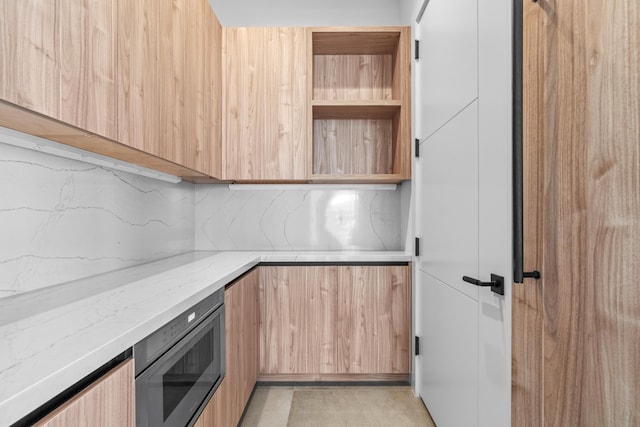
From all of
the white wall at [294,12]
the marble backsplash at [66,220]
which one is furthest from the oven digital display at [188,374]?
the white wall at [294,12]

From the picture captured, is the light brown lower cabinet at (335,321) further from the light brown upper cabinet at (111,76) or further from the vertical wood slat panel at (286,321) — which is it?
the light brown upper cabinet at (111,76)

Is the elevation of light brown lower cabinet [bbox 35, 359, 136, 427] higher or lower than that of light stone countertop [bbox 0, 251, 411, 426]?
lower

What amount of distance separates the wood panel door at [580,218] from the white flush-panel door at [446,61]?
0.34 metres

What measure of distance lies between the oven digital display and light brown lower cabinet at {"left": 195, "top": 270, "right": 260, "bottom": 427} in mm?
134

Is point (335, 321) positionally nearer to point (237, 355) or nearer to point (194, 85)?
point (237, 355)

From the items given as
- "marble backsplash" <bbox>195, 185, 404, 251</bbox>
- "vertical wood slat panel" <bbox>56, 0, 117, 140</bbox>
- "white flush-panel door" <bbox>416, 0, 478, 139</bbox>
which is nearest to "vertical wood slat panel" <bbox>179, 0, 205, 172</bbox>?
"vertical wood slat panel" <bbox>56, 0, 117, 140</bbox>

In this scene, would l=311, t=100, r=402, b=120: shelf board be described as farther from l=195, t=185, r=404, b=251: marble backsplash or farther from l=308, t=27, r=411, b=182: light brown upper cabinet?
l=195, t=185, r=404, b=251: marble backsplash

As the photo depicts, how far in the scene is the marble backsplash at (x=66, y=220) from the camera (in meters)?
1.16

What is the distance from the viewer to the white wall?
281 centimetres

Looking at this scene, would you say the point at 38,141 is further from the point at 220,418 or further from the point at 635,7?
the point at 635,7

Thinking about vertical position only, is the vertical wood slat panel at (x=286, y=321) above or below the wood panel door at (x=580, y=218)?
below

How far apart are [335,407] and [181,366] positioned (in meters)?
1.28

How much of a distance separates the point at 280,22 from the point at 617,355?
2937 mm

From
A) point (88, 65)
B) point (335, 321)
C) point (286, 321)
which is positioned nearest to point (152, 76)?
point (88, 65)
